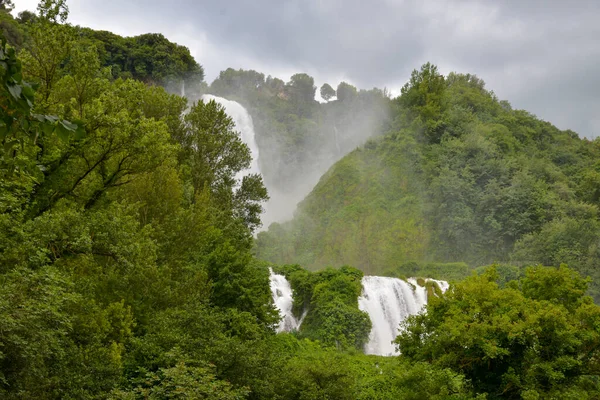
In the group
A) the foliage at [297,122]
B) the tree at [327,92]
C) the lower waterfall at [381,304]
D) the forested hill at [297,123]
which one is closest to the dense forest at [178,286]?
the lower waterfall at [381,304]

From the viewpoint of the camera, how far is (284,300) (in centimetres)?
3075

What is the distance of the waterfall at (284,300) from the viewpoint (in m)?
29.9

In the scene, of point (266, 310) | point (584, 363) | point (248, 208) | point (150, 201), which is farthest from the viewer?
point (248, 208)

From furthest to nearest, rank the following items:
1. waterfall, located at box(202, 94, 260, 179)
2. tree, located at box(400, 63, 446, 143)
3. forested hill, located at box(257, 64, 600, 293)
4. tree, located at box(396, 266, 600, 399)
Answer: waterfall, located at box(202, 94, 260, 179) < tree, located at box(400, 63, 446, 143) < forested hill, located at box(257, 64, 600, 293) < tree, located at box(396, 266, 600, 399)

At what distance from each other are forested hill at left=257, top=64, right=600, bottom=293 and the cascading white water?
7.63 m

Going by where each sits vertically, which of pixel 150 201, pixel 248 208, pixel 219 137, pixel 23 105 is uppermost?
pixel 219 137

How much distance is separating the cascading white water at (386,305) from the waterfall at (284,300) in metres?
4.55

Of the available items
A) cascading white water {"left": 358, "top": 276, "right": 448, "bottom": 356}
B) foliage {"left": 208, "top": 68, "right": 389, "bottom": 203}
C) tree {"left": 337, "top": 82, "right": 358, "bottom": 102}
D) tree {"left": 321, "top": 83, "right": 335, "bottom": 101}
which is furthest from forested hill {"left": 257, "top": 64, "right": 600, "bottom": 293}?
tree {"left": 321, "top": 83, "right": 335, "bottom": 101}

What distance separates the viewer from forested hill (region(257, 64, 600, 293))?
4197 centimetres

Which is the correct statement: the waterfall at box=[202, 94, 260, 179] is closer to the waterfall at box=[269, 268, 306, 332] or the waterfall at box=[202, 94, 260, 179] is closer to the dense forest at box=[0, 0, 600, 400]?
the dense forest at box=[0, 0, 600, 400]

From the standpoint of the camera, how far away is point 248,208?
92.8ft

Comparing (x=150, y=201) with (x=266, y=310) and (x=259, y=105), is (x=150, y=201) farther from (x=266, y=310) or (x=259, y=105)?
(x=259, y=105)

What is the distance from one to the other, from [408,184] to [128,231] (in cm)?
4081

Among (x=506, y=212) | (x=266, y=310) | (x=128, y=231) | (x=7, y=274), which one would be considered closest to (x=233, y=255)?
(x=266, y=310)
